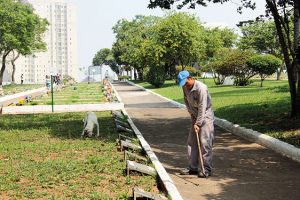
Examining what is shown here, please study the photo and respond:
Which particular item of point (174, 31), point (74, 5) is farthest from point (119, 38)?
point (74, 5)

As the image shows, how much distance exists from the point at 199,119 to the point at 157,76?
3334cm

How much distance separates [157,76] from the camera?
40.2 meters

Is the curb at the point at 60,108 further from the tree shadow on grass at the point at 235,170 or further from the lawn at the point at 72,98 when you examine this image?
the tree shadow on grass at the point at 235,170

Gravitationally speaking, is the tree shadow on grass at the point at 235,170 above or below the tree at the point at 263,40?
below

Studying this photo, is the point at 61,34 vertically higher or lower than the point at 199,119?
higher

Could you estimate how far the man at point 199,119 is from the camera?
6.96m

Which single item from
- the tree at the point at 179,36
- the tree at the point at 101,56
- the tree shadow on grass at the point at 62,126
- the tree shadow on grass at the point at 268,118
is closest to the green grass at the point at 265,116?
the tree shadow on grass at the point at 268,118

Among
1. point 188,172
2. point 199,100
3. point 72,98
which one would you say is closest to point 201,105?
point 199,100

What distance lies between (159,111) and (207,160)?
41.4 feet

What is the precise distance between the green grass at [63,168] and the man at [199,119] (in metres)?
0.87

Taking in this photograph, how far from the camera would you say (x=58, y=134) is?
1272cm

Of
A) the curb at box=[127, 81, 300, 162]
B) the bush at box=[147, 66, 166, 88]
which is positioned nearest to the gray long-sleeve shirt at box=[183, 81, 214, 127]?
the curb at box=[127, 81, 300, 162]

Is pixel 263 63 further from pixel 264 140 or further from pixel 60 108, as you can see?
pixel 264 140

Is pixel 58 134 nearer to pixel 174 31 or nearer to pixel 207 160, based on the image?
pixel 207 160
